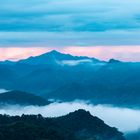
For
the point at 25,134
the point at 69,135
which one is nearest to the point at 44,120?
the point at 69,135

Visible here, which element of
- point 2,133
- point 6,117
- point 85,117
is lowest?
point 2,133

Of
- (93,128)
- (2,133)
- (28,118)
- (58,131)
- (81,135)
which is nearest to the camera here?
(2,133)

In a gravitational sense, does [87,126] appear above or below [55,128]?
above

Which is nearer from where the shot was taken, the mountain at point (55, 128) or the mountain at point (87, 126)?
the mountain at point (55, 128)

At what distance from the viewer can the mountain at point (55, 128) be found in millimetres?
89025

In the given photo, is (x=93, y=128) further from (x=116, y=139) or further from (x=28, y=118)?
(x=28, y=118)

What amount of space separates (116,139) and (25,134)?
40639mm

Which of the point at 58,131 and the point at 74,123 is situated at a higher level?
the point at 74,123

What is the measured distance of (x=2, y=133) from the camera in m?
87.7

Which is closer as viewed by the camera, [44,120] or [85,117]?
[44,120]

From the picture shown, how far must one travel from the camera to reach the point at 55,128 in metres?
99.6

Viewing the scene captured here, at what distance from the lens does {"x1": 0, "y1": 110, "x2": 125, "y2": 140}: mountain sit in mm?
89025

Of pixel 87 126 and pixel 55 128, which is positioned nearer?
pixel 55 128

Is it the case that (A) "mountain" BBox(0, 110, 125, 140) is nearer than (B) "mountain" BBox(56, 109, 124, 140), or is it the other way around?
(A) "mountain" BBox(0, 110, 125, 140)
